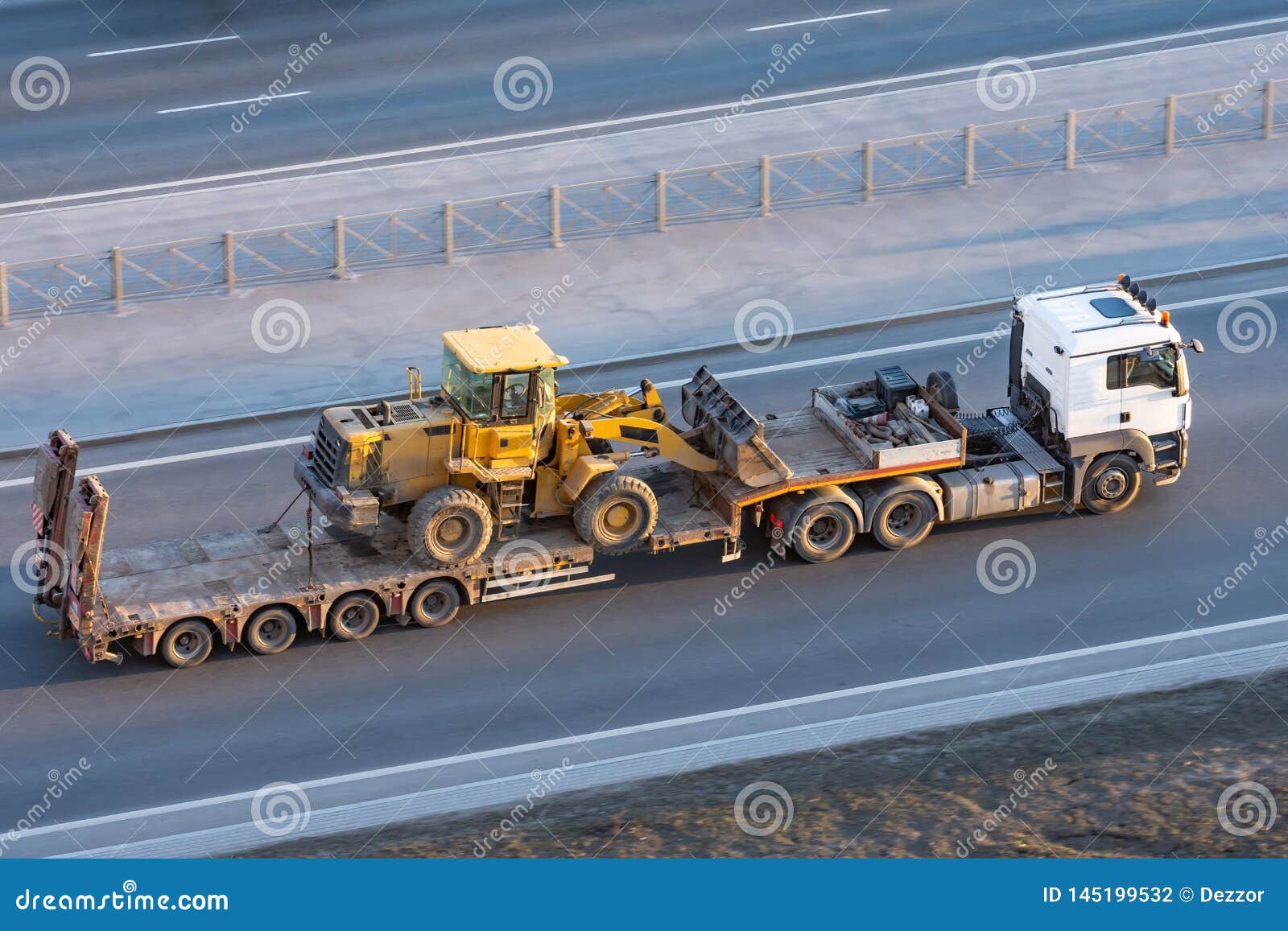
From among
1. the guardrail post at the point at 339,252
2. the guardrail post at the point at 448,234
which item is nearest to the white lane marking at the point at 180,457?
the guardrail post at the point at 339,252

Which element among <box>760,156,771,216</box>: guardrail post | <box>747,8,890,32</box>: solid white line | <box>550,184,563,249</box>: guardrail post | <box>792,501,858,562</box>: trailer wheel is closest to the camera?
<box>792,501,858,562</box>: trailer wheel

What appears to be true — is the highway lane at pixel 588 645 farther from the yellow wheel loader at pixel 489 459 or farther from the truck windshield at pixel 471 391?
the truck windshield at pixel 471 391

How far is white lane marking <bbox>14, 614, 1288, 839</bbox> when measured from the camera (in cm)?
2430

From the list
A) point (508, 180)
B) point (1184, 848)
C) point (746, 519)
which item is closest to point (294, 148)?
point (508, 180)

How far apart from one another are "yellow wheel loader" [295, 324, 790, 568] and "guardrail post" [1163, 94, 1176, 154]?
17.7 meters

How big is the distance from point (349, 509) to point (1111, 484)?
36.6ft

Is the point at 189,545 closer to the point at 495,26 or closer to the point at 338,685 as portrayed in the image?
the point at 338,685

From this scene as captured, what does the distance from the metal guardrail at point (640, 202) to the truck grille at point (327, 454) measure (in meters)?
10.4

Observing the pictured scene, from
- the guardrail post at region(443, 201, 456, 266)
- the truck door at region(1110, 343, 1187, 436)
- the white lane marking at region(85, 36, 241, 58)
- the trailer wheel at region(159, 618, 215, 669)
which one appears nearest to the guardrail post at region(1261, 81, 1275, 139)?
the truck door at region(1110, 343, 1187, 436)

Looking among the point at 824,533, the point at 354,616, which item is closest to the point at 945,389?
the point at 824,533

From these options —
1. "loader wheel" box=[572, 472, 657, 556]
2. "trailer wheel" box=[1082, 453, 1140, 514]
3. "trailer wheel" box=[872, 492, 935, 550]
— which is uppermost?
"trailer wheel" box=[1082, 453, 1140, 514]

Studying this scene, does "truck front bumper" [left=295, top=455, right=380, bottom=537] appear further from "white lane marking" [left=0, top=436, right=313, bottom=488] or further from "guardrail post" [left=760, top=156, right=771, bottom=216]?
"guardrail post" [left=760, top=156, right=771, bottom=216]

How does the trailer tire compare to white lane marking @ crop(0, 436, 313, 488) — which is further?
white lane marking @ crop(0, 436, 313, 488)

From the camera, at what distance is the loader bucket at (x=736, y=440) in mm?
28625
